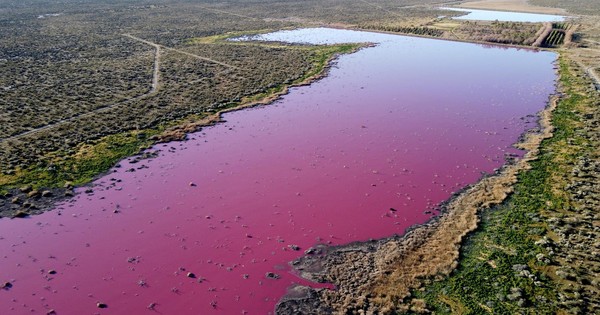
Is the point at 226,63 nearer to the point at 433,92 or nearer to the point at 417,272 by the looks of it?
the point at 433,92

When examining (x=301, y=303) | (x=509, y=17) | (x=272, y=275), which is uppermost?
(x=509, y=17)

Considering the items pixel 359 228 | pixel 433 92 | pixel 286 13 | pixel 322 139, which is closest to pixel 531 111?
pixel 433 92

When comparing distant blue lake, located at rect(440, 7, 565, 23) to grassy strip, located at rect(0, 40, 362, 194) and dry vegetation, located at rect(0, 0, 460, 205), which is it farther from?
grassy strip, located at rect(0, 40, 362, 194)

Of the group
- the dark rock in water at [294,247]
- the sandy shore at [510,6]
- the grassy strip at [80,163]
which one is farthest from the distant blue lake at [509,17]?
the dark rock in water at [294,247]

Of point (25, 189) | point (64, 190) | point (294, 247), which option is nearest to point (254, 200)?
point (294, 247)

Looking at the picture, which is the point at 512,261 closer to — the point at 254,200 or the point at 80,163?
the point at 254,200
